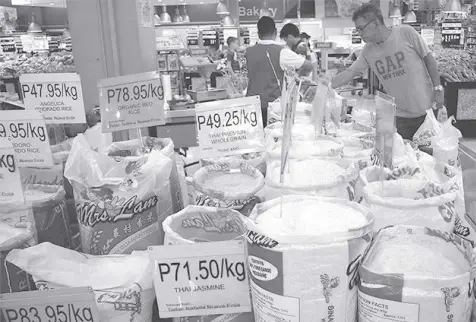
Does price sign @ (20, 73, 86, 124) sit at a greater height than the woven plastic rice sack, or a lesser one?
greater

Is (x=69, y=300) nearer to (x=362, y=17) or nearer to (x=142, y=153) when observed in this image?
(x=142, y=153)

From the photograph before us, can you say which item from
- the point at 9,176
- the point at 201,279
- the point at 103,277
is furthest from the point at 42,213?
the point at 201,279

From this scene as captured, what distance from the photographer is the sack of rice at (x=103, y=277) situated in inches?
42.7

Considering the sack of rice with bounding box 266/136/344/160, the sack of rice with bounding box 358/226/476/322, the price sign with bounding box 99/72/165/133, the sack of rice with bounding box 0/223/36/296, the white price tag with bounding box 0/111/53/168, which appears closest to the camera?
the sack of rice with bounding box 358/226/476/322

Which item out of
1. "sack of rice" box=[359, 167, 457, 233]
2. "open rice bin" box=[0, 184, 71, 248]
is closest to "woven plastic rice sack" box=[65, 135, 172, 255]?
"open rice bin" box=[0, 184, 71, 248]

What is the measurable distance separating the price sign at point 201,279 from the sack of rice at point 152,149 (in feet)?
1.98

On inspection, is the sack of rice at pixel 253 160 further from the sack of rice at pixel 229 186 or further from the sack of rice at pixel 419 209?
the sack of rice at pixel 419 209

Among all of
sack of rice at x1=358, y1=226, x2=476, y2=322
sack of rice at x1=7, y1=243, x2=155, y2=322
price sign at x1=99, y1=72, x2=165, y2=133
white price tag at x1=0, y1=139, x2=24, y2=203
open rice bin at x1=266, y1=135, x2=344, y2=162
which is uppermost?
price sign at x1=99, y1=72, x2=165, y2=133

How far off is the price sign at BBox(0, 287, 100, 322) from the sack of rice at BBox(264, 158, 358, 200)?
1.57 ft

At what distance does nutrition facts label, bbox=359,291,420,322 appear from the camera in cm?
88

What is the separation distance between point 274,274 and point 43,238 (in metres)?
0.80

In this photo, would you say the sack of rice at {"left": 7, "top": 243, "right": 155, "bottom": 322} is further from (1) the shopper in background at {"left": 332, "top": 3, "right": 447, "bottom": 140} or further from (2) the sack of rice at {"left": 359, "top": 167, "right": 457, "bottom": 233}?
(1) the shopper in background at {"left": 332, "top": 3, "right": 447, "bottom": 140}

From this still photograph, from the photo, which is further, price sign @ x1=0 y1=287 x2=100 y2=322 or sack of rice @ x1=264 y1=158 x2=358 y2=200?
sack of rice @ x1=264 y1=158 x2=358 y2=200

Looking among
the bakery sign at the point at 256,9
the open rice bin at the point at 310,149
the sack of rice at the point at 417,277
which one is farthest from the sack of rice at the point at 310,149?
the bakery sign at the point at 256,9
